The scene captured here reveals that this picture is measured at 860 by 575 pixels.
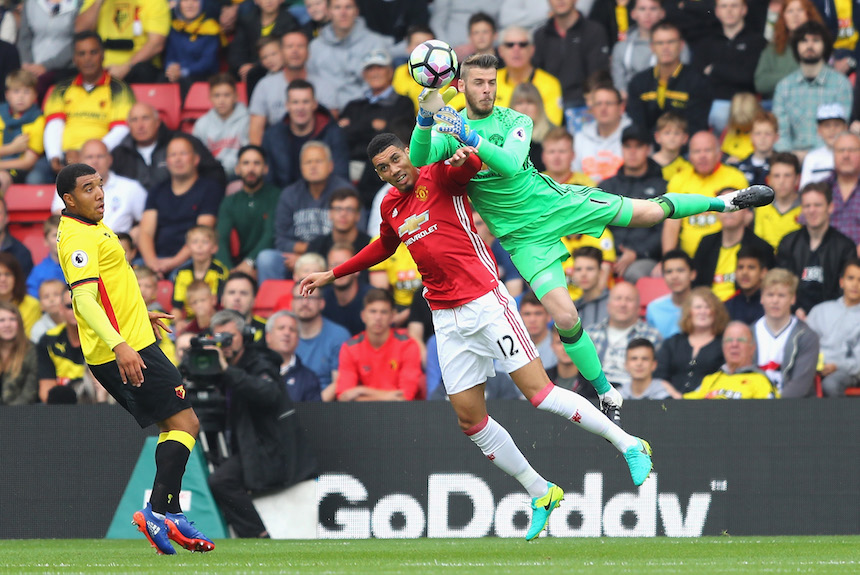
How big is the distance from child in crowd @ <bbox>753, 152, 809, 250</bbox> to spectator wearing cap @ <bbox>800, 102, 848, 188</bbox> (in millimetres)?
143

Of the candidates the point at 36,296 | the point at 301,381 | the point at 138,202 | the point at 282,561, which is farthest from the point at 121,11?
the point at 282,561

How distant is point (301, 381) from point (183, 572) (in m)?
4.91

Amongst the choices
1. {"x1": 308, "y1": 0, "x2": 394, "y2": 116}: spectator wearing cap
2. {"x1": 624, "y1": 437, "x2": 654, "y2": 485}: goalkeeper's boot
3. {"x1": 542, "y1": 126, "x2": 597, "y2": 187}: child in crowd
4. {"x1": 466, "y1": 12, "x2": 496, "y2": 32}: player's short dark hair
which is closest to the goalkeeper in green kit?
{"x1": 624, "y1": 437, "x2": 654, "y2": 485}: goalkeeper's boot

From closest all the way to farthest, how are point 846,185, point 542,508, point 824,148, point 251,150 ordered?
point 542,508 → point 846,185 → point 824,148 → point 251,150

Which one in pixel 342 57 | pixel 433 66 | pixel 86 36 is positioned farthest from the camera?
pixel 86 36

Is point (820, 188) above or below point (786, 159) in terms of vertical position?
below

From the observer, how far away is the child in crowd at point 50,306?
45.4 feet

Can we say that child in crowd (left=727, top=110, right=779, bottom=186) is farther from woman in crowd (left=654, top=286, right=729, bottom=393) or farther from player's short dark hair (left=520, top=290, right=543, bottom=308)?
player's short dark hair (left=520, top=290, right=543, bottom=308)

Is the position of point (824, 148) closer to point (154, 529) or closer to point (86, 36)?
point (154, 529)

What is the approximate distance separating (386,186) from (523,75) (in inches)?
80.6

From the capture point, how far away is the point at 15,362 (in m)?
12.9

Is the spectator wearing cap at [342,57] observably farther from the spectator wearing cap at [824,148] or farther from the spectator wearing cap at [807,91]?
the spectator wearing cap at [824,148]

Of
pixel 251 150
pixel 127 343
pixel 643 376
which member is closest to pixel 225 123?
pixel 251 150

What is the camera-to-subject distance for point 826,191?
41.9ft
